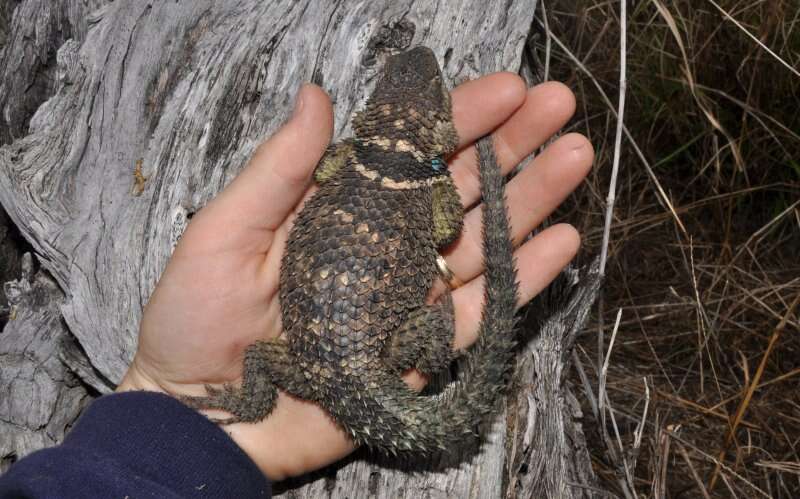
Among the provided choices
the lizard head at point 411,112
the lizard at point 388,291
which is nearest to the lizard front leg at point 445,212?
the lizard at point 388,291

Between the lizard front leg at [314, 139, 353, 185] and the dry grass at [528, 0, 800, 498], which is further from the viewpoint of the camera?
the dry grass at [528, 0, 800, 498]

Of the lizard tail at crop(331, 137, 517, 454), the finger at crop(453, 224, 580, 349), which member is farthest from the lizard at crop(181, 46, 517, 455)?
the finger at crop(453, 224, 580, 349)

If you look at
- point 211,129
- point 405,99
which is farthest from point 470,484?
point 211,129

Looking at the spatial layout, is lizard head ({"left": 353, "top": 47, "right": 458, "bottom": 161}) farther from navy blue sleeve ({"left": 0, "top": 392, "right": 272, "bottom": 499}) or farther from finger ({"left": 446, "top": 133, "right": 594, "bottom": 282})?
navy blue sleeve ({"left": 0, "top": 392, "right": 272, "bottom": 499})

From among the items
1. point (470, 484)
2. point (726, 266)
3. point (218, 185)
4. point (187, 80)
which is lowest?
point (726, 266)

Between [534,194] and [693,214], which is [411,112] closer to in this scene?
[534,194]

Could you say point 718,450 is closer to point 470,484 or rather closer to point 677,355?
point 677,355
